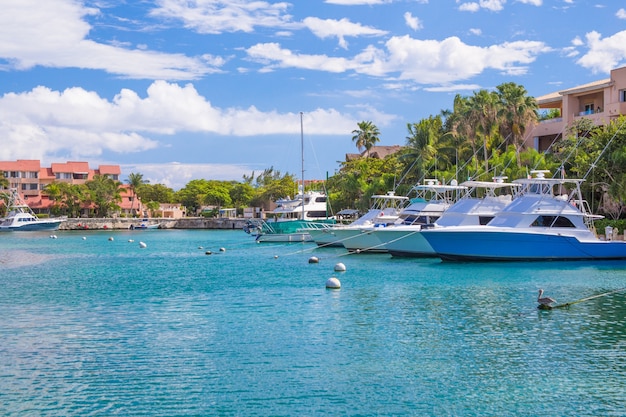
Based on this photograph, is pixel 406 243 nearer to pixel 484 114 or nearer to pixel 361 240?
pixel 361 240

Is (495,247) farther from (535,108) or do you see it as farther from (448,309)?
(535,108)

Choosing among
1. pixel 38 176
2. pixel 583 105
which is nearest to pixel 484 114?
pixel 583 105

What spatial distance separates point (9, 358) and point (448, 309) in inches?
545

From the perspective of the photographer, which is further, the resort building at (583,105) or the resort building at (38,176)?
the resort building at (38,176)

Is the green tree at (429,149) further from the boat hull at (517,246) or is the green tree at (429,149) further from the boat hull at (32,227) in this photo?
the boat hull at (32,227)

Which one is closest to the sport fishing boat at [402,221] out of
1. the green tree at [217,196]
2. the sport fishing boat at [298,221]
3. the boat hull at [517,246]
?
the boat hull at [517,246]

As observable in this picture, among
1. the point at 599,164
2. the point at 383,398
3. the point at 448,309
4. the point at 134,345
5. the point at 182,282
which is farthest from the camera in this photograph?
the point at 599,164

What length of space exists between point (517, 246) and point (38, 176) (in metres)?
114

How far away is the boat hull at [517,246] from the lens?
129ft

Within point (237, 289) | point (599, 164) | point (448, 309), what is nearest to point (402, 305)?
point (448, 309)

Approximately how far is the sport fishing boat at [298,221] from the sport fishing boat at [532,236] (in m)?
24.3

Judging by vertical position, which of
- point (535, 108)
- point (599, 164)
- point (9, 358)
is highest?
point (535, 108)

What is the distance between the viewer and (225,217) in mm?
137000

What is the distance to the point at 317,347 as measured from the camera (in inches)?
752
